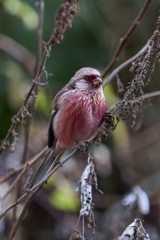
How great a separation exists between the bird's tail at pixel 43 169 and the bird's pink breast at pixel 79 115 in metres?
0.17

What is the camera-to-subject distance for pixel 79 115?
3.38 m

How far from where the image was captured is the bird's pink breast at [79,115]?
3325 millimetres

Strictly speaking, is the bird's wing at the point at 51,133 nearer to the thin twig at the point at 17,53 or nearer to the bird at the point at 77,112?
the bird at the point at 77,112

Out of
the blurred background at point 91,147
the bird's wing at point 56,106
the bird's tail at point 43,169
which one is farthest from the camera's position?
the blurred background at point 91,147

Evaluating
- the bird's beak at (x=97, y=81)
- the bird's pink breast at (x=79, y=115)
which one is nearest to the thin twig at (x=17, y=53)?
the bird's pink breast at (x=79, y=115)

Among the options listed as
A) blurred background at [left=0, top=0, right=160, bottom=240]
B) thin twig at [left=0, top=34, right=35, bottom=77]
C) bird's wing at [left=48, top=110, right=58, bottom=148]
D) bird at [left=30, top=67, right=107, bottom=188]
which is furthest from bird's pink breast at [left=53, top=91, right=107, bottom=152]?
blurred background at [left=0, top=0, right=160, bottom=240]

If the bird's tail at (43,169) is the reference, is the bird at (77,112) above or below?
above

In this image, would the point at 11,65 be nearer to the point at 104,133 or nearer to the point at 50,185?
the point at 50,185

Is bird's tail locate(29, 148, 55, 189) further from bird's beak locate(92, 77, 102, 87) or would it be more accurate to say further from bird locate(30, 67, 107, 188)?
bird's beak locate(92, 77, 102, 87)

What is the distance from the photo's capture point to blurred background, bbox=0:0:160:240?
4.65m

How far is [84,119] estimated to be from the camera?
3.34m

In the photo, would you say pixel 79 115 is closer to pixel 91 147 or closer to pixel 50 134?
pixel 50 134


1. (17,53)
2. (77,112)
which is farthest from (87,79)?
(17,53)

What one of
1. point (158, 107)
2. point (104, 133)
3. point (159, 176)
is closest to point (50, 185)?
point (159, 176)
